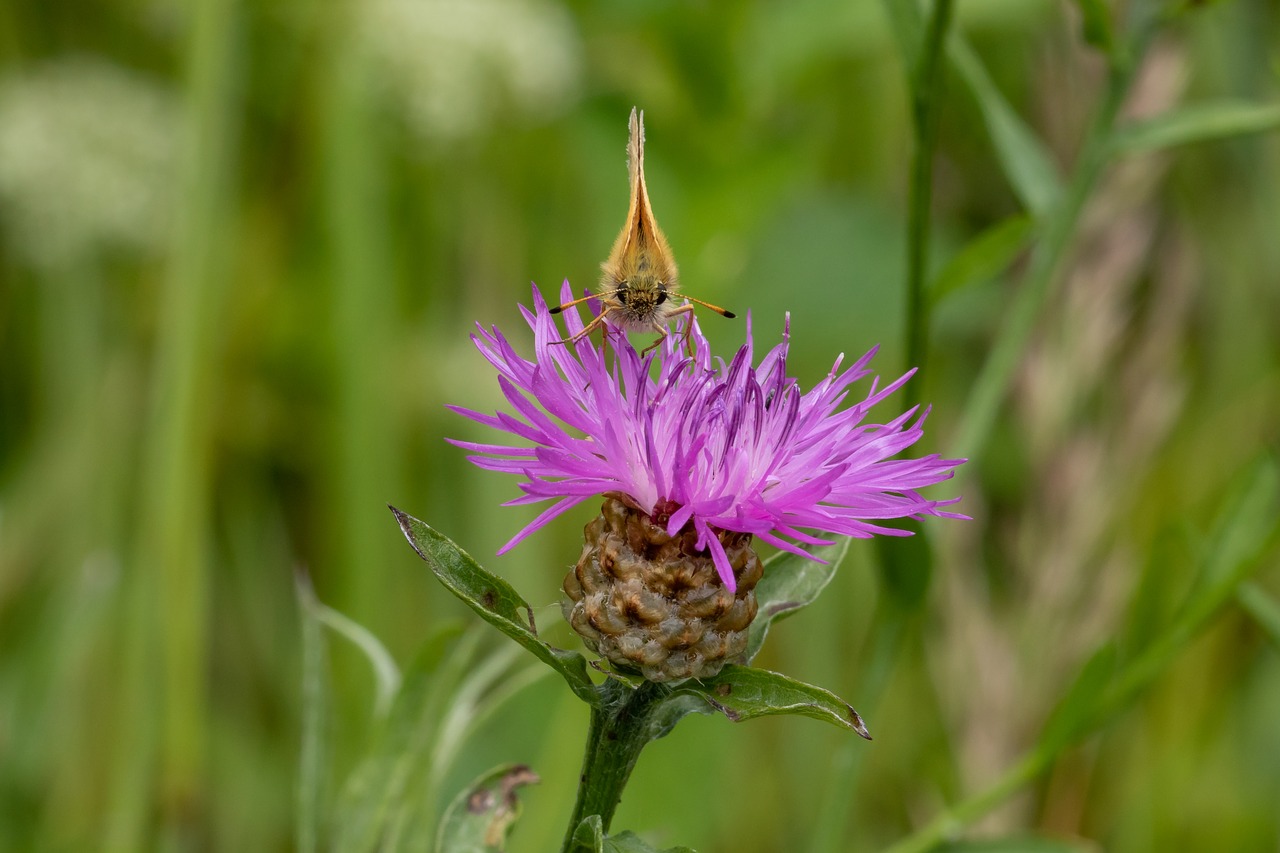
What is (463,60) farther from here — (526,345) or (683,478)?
(683,478)

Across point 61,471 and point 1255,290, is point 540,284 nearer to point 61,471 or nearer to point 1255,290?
point 61,471

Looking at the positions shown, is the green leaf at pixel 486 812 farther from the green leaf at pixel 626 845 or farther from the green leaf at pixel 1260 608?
the green leaf at pixel 1260 608

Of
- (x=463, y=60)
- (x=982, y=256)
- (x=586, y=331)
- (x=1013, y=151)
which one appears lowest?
(x=586, y=331)

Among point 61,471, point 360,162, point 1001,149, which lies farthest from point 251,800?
point 1001,149

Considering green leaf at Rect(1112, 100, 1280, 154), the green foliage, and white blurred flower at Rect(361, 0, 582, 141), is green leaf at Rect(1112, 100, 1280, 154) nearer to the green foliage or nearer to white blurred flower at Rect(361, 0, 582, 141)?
the green foliage

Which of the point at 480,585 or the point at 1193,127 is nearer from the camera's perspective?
the point at 480,585

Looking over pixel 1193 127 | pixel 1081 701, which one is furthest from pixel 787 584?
pixel 1193 127

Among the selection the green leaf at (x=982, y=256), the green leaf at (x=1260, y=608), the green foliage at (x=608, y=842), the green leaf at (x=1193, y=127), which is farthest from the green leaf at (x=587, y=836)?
the green leaf at (x=1193, y=127)
